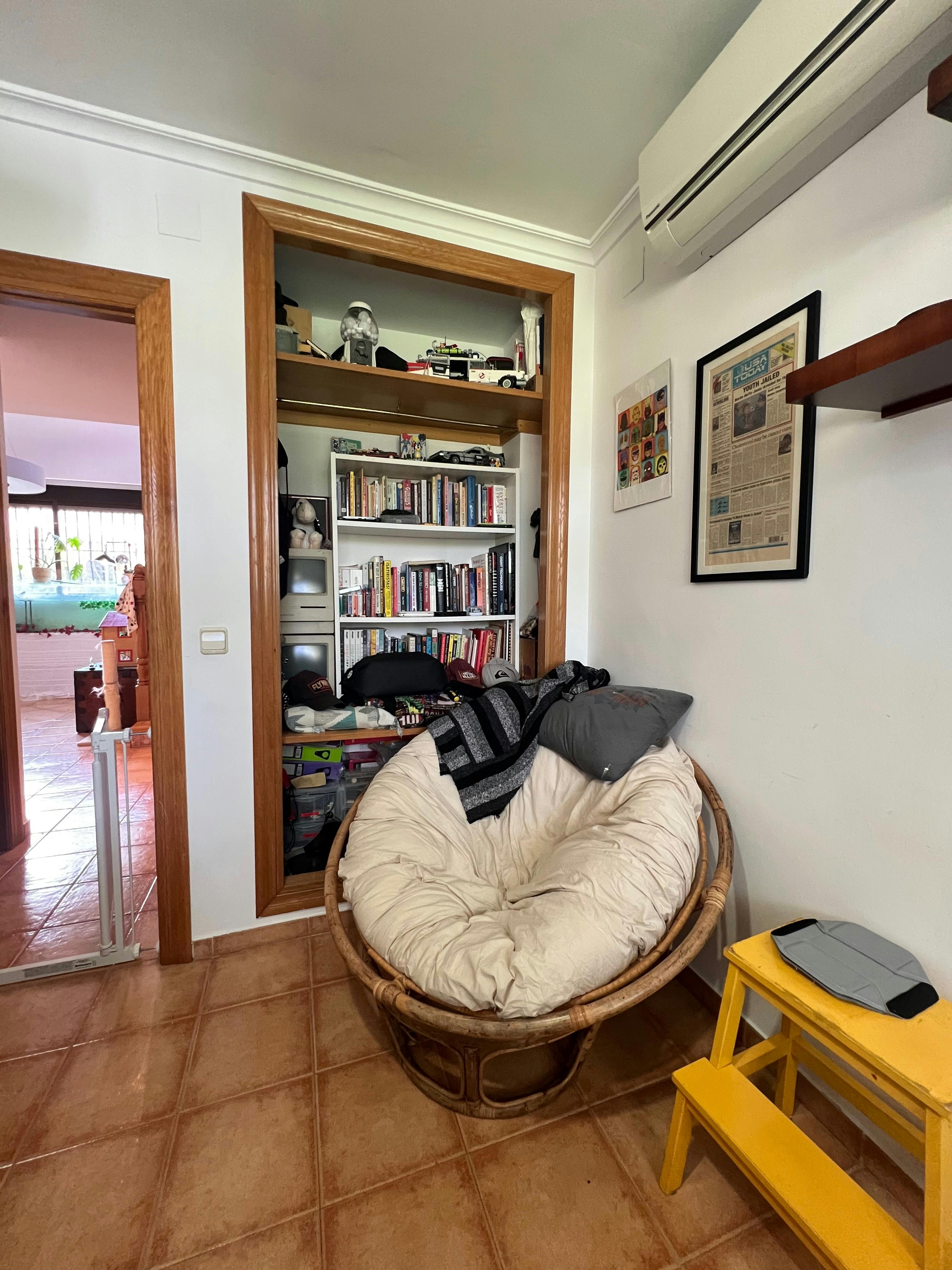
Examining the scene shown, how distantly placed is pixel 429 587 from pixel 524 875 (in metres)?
1.34

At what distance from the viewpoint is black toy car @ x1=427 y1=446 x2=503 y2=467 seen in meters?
2.30

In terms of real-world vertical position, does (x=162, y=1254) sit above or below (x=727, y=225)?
below

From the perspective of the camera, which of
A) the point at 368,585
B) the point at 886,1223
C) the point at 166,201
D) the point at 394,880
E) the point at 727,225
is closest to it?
the point at 886,1223

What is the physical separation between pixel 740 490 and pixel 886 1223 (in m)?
1.38

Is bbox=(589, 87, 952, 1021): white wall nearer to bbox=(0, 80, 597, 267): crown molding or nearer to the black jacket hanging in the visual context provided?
bbox=(0, 80, 597, 267): crown molding

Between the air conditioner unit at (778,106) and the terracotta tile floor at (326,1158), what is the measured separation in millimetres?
2047

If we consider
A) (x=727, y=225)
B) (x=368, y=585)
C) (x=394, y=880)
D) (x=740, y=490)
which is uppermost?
(x=727, y=225)

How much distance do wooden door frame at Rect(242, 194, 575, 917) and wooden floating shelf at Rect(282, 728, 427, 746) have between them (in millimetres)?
93

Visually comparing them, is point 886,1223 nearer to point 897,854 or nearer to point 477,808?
point 897,854

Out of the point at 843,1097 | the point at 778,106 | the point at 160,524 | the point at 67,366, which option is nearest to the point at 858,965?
the point at 843,1097

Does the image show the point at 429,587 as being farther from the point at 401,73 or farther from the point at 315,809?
the point at 401,73

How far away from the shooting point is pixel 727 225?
131 cm

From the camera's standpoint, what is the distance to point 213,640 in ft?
5.50

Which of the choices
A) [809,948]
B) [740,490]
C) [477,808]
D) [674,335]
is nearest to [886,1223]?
[809,948]
